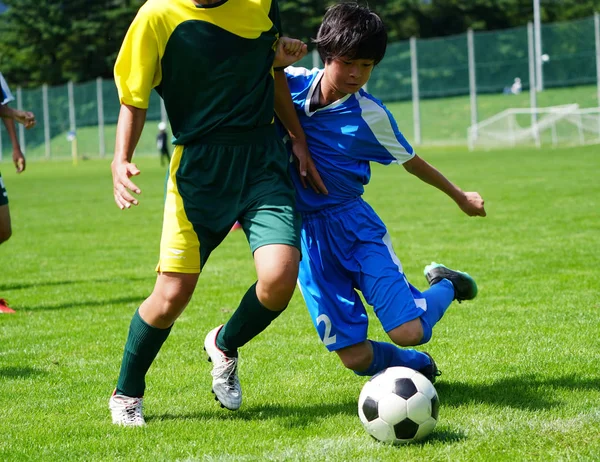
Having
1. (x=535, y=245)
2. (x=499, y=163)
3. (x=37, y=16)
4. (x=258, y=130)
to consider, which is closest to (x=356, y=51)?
(x=258, y=130)

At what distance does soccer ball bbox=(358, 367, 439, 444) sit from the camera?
11.8 ft

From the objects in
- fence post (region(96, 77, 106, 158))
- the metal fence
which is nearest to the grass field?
the metal fence

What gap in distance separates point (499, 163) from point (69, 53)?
48.2 metres

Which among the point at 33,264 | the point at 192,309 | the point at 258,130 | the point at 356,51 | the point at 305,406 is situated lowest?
the point at 33,264

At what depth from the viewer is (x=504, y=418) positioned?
3879 mm

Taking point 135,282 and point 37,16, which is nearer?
point 135,282

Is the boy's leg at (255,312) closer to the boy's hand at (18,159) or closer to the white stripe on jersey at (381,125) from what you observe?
the white stripe on jersey at (381,125)

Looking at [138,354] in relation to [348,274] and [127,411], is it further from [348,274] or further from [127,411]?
[348,274]

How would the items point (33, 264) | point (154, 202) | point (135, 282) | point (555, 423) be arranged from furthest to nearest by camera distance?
1. point (154, 202)
2. point (33, 264)
3. point (135, 282)
4. point (555, 423)

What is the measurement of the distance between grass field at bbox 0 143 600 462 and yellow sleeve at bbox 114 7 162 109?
1415 millimetres

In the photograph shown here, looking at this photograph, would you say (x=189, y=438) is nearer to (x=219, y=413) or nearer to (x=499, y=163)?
(x=219, y=413)

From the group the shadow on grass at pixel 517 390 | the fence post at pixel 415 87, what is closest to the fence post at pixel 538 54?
the fence post at pixel 415 87

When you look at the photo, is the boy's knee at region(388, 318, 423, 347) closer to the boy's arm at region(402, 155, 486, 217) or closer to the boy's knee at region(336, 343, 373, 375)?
the boy's knee at region(336, 343, 373, 375)

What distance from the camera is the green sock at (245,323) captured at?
160 inches
